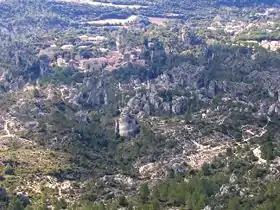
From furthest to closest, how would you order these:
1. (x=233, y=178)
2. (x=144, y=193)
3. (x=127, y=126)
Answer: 1. (x=127, y=126)
2. (x=233, y=178)
3. (x=144, y=193)

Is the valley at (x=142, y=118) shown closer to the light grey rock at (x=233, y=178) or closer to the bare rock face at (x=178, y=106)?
the light grey rock at (x=233, y=178)

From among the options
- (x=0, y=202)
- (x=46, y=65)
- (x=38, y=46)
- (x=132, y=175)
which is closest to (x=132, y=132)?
(x=132, y=175)

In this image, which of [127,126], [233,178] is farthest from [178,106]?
[233,178]

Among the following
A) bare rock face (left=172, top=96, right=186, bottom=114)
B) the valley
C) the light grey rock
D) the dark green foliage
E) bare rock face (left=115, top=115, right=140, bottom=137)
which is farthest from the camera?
bare rock face (left=172, top=96, right=186, bottom=114)

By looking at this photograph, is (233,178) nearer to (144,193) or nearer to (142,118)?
(144,193)

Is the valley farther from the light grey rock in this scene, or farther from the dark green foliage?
the dark green foliage

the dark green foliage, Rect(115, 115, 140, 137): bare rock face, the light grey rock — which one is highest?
the light grey rock

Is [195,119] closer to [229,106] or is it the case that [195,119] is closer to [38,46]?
[229,106]

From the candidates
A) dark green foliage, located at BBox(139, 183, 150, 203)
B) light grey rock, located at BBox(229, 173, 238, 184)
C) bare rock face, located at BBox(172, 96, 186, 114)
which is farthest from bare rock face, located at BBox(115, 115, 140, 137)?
light grey rock, located at BBox(229, 173, 238, 184)
